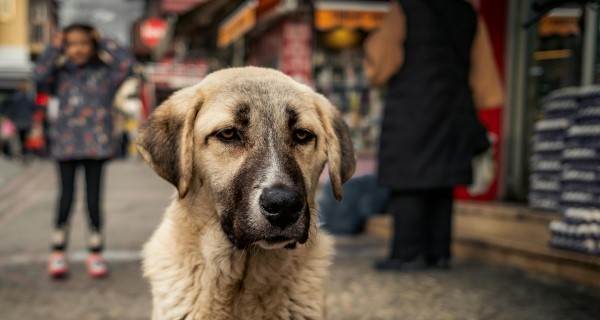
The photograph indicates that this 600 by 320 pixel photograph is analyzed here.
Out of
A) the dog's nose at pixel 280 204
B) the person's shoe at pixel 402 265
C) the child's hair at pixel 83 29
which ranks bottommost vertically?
the person's shoe at pixel 402 265

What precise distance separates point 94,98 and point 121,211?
450cm

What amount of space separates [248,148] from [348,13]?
10.3 m

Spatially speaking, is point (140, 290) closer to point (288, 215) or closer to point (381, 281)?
point (381, 281)

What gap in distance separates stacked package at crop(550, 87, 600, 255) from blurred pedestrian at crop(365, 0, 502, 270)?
0.69m

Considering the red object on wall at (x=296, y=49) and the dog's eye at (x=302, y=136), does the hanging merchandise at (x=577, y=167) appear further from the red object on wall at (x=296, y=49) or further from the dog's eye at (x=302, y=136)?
the red object on wall at (x=296, y=49)

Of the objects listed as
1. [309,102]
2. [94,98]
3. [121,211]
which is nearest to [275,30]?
[121,211]

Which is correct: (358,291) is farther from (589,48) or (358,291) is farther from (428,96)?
(589,48)

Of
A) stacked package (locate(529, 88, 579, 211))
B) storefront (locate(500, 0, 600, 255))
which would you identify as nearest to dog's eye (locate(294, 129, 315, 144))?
storefront (locate(500, 0, 600, 255))

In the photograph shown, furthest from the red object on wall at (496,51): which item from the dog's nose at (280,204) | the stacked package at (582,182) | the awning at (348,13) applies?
the awning at (348,13)

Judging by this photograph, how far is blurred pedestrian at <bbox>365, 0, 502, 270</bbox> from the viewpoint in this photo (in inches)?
196

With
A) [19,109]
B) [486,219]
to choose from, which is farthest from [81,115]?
[19,109]

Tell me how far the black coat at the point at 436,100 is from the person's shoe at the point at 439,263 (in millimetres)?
749

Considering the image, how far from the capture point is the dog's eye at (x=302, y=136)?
8.61ft

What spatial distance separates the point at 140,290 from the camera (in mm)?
4773
